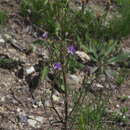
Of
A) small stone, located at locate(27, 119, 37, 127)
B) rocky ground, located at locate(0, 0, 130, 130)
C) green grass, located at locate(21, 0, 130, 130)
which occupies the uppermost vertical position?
green grass, located at locate(21, 0, 130, 130)

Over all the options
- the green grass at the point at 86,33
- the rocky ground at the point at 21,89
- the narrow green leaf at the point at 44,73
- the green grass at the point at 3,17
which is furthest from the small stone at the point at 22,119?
the green grass at the point at 3,17

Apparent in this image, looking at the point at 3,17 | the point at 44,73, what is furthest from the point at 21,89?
the point at 3,17

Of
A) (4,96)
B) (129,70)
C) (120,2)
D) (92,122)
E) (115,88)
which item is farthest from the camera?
(120,2)

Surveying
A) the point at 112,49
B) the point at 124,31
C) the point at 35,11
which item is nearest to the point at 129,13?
the point at 124,31

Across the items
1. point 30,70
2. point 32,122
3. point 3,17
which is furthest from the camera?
point 3,17

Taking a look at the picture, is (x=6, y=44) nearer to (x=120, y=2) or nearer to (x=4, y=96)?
(x=4, y=96)

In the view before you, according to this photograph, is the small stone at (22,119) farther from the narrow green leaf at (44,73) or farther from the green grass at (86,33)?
the green grass at (86,33)

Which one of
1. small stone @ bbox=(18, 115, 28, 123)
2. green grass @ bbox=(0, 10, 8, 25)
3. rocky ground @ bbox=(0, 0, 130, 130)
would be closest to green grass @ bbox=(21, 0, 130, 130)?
rocky ground @ bbox=(0, 0, 130, 130)

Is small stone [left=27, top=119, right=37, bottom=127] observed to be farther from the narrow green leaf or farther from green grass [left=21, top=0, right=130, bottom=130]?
green grass [left=21, top=0, right=130, bottom=130]

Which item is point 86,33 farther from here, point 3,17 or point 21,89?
point 21,89
